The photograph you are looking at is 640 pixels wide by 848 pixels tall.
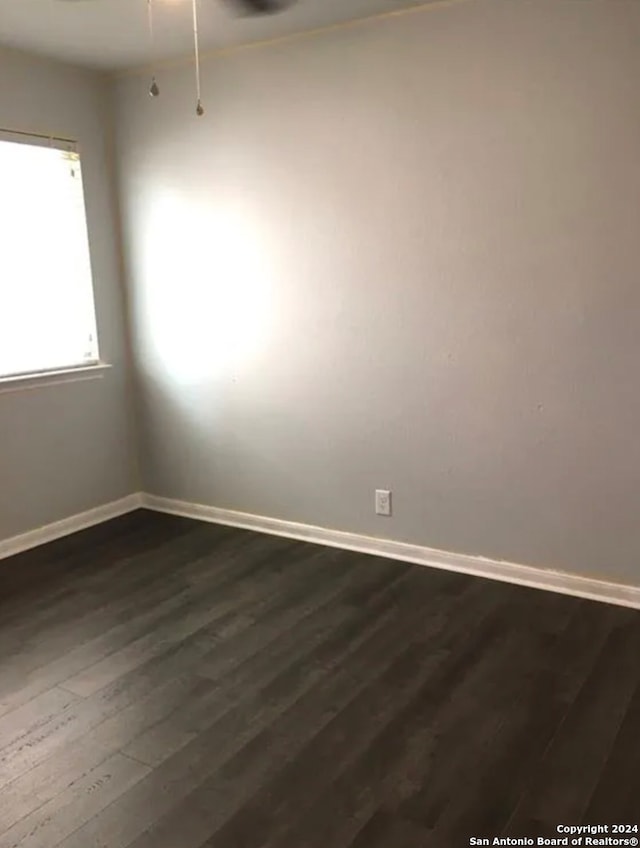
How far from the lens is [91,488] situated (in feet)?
13.7

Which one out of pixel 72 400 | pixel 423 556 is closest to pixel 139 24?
pixel 72 400

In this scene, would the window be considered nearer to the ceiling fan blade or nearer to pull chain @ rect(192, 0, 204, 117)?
pull chain @ rect(192, 0, 204, 117)

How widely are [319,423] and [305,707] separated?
5.23 ft

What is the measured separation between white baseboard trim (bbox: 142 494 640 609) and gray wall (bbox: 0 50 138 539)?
1.54ft

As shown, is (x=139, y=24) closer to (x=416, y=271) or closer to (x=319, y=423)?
(x=416, y=271)

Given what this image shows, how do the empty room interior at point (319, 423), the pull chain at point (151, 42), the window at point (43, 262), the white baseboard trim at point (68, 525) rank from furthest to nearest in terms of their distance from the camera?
the white baseboard trim at point (68, 525)
the window at point (43, 262)
the pull chain at point (151, 42)
the empty room interior at point (319, 423)

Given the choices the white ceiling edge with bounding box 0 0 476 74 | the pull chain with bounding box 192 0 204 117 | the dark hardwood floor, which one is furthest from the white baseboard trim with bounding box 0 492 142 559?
the white ceiling edge with bounding box 0 0 476 74

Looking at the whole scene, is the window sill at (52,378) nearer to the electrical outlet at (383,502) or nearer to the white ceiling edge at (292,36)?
the white ceiling edge at (292,36)

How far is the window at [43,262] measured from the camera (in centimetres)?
364

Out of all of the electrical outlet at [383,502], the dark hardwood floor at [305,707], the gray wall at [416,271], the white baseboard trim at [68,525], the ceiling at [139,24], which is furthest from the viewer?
the white baseboard trim at [68,525]

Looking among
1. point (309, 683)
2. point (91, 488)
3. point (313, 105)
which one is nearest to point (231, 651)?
point (309, 683)

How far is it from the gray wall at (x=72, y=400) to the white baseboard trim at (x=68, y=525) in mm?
36

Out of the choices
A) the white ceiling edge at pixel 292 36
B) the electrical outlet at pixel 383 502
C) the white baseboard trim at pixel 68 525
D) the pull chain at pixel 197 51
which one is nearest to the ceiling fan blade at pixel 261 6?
the pull chain at pixel 197 51

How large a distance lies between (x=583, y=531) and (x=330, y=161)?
1.98 meters
